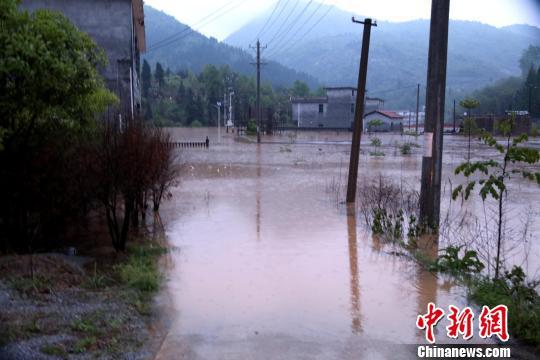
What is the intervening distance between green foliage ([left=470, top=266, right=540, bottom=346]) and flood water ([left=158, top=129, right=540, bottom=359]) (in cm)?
29

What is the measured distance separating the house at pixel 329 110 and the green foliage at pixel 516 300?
72.5m

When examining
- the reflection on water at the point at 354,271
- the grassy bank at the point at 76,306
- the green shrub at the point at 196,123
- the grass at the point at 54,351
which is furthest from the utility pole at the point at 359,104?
the green shrub at the point at 196,123

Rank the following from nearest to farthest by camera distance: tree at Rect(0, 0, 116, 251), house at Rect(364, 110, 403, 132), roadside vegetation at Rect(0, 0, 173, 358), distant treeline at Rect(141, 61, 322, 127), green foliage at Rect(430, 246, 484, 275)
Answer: roadside vegetation at Rect(0, 0, 173, 358)
tree at Rect(0, 0, 116, 251)
green foliage at Rect(430, 246, 484, 275)
house at Rect(364, 110, 403, 132)
distant treeline at Rect(141, 61, 322, 127)

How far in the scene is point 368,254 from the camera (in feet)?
27.5

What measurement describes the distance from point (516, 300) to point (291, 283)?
253cm

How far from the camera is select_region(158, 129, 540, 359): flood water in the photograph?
15.7 feet

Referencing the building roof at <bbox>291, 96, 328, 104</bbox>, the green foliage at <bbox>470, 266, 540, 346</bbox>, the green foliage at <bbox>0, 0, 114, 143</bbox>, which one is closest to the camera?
the green foliage at <bbox>470, 266, 540, 346</bbox>

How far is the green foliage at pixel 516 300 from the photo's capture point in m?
4.91

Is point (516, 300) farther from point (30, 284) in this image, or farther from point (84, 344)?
point (30, 284)

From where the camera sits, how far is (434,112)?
9.38m

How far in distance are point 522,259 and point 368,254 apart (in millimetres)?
2357

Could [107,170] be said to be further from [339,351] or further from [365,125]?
[365,125]

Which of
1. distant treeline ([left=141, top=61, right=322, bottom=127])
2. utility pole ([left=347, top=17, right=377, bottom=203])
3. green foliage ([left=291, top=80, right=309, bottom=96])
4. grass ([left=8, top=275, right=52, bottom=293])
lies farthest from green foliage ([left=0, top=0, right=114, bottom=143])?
green foliage ([left=291, top=80, right=309, bottom=96])

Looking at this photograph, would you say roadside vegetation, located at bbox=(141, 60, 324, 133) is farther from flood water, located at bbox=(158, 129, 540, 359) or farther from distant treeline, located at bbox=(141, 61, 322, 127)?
flood water, located at bbox=(158, 129, 540, 359)
